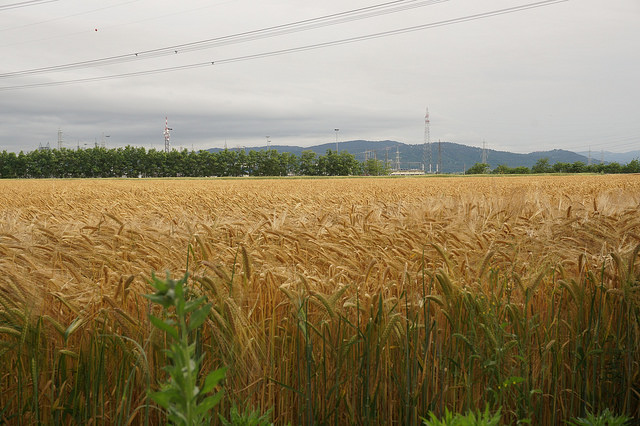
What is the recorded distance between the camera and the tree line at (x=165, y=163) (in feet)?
381

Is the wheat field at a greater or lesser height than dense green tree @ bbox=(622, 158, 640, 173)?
lesser

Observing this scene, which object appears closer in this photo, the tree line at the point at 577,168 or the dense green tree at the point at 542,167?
the tree line at the point at 577,168

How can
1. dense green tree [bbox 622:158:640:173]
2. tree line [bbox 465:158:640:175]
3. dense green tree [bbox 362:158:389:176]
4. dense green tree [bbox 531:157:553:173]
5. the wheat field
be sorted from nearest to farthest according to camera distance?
the wheat field → dense green tree [bbox 622:158:640:173] → tree line [bbox 465:158:640:175] → dense green tree [bbox 531:157:553:173] → dense green tree [bbox 362:158:389:176]

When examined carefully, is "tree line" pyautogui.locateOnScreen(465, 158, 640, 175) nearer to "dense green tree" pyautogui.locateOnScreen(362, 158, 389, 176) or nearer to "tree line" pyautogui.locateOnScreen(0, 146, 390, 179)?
"dense green tree" pyautogui.locateOnScreen(362, 158, 389, 176)

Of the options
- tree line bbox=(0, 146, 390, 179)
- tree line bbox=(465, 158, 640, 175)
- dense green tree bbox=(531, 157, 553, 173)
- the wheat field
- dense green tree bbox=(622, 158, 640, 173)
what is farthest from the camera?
tree line bbox=(0, 146, 390, 179)

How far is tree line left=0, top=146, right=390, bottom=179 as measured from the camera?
116 metres

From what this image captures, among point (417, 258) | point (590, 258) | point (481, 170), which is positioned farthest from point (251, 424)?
point (481, 170)

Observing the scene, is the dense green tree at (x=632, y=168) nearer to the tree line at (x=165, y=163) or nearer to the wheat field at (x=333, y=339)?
the tree line at (x=165, y=163)

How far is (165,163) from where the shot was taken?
12362cm

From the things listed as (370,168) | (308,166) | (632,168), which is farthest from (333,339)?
(370,168)

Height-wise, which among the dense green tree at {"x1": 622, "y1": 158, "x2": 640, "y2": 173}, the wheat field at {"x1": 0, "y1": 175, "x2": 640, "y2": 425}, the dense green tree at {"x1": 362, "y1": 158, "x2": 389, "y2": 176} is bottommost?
the wheat field at {"x1": 0, "y1": 175, "x2": 640, "y2": 425}

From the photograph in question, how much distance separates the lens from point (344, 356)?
2.49 meters

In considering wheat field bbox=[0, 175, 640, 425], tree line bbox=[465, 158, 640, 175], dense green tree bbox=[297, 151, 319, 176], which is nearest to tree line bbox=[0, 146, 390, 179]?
dense green tree bbox=[297, 151, 319, 176]

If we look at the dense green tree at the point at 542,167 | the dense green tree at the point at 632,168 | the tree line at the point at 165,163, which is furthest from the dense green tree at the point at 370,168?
the dense green tree at the point at 632,168
